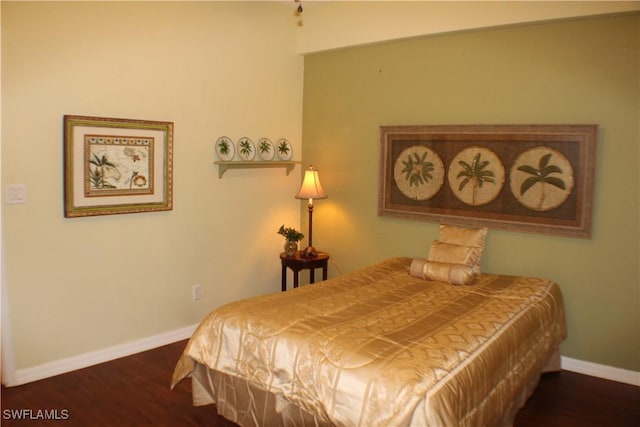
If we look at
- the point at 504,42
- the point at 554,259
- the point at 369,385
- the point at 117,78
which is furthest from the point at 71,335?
the point at 504,42

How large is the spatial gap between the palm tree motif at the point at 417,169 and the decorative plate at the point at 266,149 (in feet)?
3.82

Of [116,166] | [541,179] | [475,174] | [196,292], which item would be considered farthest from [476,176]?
[116,166]

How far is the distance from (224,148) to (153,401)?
1993 millimetres

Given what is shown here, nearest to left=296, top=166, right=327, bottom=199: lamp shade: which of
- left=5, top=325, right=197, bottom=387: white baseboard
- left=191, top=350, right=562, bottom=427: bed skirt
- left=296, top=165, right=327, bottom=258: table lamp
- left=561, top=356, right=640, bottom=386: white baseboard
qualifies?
left=296, top=165, right=327, bottom=258: table lamp

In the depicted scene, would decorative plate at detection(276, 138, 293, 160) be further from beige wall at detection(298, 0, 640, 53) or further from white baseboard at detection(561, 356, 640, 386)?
white baseboard at detection(561, 356, 640, 386)

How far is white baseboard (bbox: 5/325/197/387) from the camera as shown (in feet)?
10.6

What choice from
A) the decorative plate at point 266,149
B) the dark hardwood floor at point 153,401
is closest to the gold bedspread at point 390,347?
the dark hardwood floor at point 153,401

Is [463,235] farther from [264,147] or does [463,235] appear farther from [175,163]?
[175,163]

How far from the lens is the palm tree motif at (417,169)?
4121 mm

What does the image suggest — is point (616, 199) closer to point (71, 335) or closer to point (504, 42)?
point (504, 42)

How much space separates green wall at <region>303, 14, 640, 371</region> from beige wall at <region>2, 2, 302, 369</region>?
0.65 metres

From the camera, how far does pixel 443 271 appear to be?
11.5 feet

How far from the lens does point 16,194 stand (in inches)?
122

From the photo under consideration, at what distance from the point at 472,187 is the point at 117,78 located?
8.50 feet
